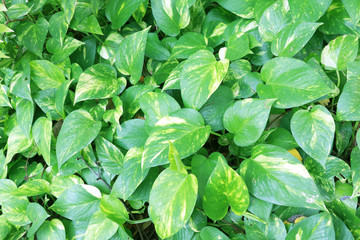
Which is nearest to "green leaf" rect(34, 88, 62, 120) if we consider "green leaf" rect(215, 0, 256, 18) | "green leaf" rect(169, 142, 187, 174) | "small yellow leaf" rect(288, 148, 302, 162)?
"green leaf" rect(169, 142, 187, 174)

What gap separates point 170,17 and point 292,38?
15.8 inches

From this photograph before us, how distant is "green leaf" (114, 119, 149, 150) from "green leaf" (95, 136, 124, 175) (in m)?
0.02

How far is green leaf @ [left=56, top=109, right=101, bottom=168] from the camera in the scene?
0.92 m

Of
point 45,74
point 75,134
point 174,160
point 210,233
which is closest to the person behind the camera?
point 174,160

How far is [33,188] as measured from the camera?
3.45ft

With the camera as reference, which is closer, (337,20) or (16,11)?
(337,20)

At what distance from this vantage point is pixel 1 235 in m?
1.06

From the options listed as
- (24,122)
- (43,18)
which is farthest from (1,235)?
(43,18)

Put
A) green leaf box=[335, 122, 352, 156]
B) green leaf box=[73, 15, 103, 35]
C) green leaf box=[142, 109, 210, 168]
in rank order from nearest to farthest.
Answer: green leaf box=[142, 109, 210, 168] < green leaf box=[335, 122, 352, 156] < green leaf box=[73, 15, 103, 35]

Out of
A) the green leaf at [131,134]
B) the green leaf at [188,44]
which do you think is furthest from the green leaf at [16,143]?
the green leaf at [188,44]

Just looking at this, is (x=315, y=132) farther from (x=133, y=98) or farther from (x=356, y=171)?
(x=133, y=98)

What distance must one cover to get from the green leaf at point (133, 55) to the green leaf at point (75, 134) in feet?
0.63

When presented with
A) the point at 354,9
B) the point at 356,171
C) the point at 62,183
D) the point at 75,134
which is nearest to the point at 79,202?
the point at 62,183

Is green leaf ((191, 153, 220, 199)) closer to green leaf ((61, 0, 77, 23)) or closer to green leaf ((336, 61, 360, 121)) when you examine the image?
green leaf ((336, 61, 360, 121))
